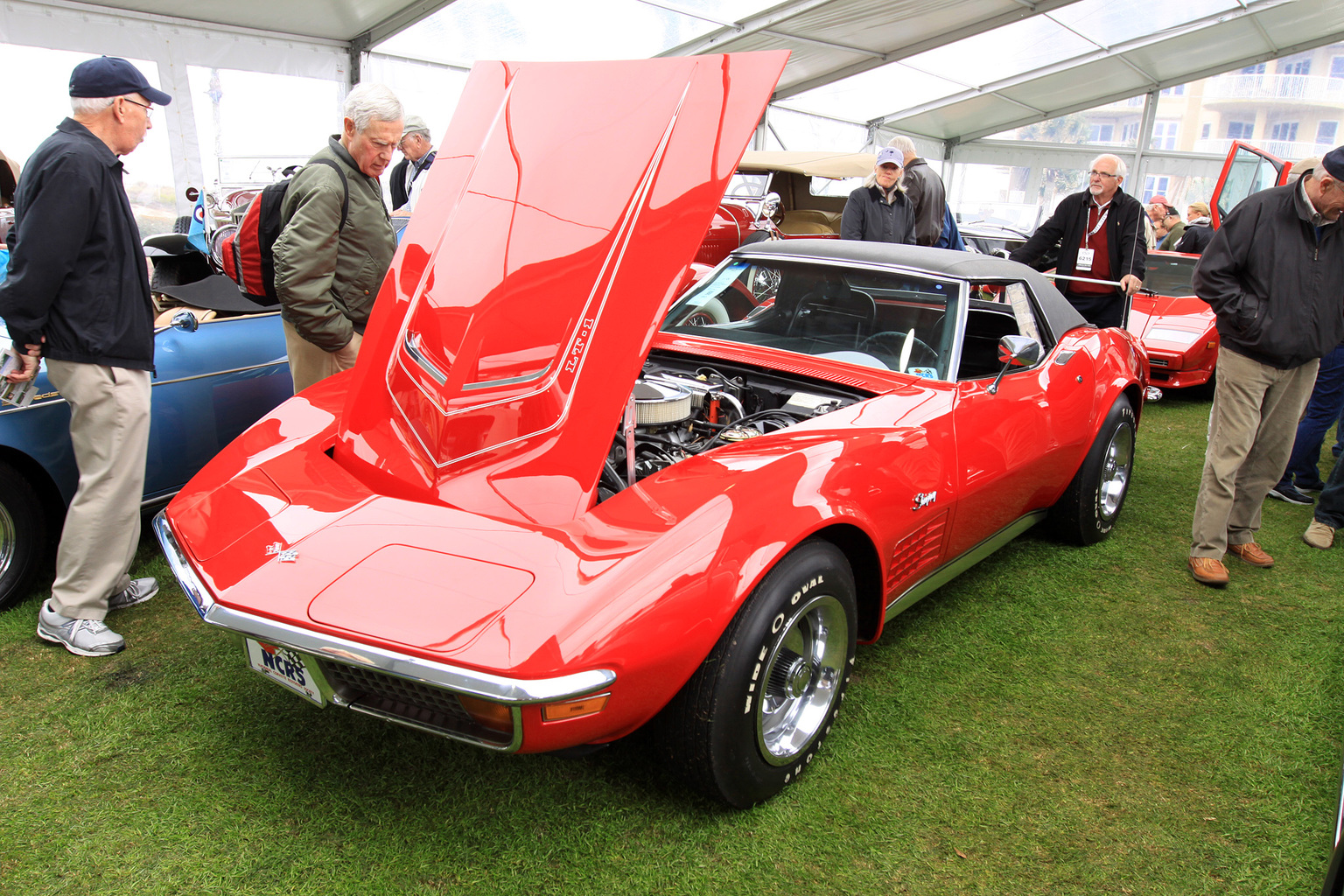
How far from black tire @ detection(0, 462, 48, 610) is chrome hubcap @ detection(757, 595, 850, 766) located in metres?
2.64

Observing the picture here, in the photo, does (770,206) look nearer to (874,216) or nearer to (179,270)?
(874,216)

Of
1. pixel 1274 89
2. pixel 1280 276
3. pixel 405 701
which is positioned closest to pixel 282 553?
pixel 405 701

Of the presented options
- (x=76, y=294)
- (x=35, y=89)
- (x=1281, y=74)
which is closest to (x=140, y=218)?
(x=35, y=89)

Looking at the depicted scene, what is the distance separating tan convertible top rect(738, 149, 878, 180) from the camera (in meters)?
10.9

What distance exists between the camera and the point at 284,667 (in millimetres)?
2006

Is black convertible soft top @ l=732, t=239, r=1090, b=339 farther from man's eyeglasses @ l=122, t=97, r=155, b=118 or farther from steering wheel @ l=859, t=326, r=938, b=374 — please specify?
man's eyeglasses @ l=122, t=97, r=155, b=118

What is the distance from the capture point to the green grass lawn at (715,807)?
79.4 inches

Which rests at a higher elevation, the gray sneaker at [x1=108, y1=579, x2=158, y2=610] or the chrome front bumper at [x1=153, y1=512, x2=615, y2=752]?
the chrome front bumper at [x1=153, y1=512, x2=615, y2=752]

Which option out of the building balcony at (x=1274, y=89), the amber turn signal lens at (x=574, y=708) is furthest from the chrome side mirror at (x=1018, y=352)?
the building balcony at (x=1274, y=89)

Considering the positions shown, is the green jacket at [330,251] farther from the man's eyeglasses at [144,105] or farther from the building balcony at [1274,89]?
the building balcony at [1274,89]

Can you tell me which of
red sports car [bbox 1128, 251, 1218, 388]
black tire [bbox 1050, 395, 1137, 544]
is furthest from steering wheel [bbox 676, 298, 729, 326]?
red sports car [bbox 1128, 251, 1218, 388]

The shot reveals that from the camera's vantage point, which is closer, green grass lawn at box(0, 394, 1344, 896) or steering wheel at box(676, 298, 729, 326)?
green grass lawn at box(0, 394, 1344, 896)

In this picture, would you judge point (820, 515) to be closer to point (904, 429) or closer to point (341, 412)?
point (904, 429)

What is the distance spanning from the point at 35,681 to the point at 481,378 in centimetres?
177
